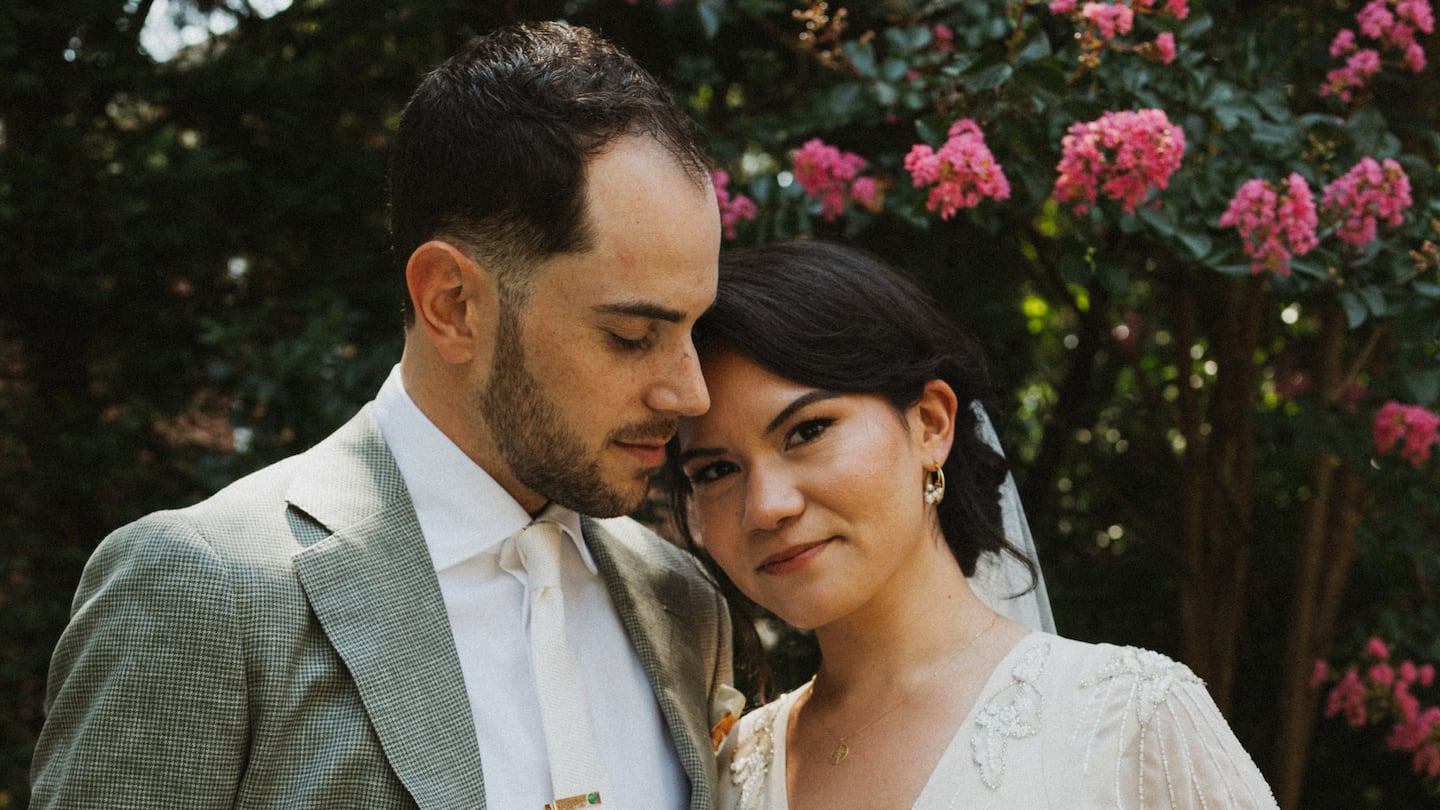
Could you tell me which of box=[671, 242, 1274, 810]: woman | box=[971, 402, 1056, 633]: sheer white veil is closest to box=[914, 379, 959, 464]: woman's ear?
box=[671, 242, 1274, 810]: woman

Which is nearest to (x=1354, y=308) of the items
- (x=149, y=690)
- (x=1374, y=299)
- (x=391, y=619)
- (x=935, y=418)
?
(x=1374, y=299)

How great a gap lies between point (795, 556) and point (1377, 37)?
1949 mm

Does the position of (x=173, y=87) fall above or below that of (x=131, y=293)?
above

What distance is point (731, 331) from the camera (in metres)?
2.09

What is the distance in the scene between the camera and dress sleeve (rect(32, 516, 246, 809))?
1.53 meters

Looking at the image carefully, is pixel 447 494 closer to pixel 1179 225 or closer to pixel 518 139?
pixel 518 139

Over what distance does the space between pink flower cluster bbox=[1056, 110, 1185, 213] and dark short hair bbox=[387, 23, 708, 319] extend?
90 centimetres

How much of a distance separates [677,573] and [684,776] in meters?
0.44

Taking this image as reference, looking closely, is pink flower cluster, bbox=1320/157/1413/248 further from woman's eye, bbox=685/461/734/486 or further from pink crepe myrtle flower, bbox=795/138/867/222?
woman's eye, bbox=685/461/734/486

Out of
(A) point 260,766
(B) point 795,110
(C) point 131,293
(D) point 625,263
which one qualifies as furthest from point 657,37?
(A) point 260,766

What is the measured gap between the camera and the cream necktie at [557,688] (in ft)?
5.82

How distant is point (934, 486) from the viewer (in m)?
2.22

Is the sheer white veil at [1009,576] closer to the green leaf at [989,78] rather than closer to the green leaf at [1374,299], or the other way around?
the green leaf at [989,78]

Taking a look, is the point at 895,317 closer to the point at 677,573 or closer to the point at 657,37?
the point at 677,573
